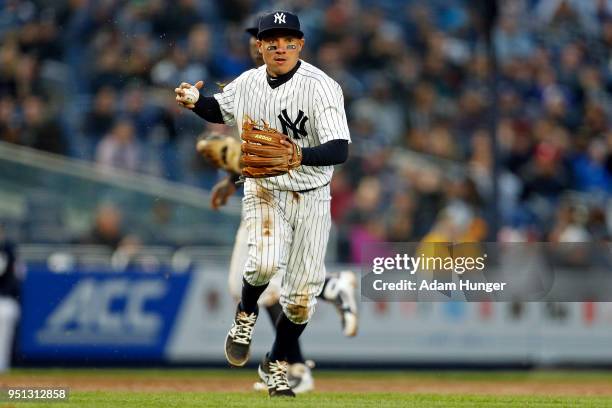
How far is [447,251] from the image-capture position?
14.0 metres

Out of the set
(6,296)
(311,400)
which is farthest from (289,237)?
(6,296)

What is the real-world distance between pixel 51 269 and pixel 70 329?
2.35 ft

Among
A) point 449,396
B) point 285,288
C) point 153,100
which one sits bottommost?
point 449,396

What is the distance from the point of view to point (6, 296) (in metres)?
14.3

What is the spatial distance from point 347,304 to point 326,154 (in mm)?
2685

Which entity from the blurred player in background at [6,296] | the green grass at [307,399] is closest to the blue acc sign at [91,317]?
the blurred player in background at [6,296]

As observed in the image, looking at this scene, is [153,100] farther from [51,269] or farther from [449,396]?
[449,396]

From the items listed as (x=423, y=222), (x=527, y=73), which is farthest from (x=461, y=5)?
(x=423, y=222)

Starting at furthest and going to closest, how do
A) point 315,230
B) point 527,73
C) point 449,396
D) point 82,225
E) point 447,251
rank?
1. point 527,73
2. point 82,225
3. point 447,251
4. point 449,396
5. point 315,230

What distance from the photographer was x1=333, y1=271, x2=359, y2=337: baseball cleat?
10.2 metres

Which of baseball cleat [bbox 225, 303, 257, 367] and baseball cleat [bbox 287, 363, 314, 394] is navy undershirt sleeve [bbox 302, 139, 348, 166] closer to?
baseball cleat [bbox 225, 303, 257, 367]

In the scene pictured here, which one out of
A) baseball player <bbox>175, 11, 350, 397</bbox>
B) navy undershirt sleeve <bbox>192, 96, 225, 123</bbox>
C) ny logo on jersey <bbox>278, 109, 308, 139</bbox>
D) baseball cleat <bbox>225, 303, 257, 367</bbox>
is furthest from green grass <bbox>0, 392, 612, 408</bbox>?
navy undershirt sleeve <bbox>192, 96, 225, 123</bbox>

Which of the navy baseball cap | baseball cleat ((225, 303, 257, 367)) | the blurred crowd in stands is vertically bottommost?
baseball cleat ((225, 303, 257, 367))

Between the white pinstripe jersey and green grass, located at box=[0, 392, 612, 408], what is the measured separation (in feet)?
4.73
